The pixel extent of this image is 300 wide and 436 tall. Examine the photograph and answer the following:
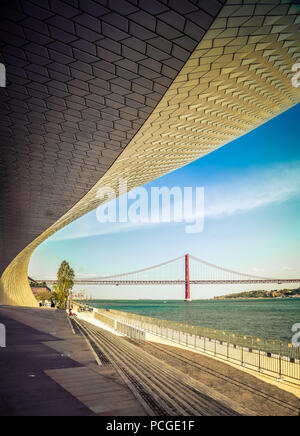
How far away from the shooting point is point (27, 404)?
515cm

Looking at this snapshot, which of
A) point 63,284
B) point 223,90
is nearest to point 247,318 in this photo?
point 63,284

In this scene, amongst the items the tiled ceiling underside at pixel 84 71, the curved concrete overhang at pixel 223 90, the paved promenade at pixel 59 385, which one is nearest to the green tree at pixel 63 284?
the curved concrete overhang at pixel 223 90

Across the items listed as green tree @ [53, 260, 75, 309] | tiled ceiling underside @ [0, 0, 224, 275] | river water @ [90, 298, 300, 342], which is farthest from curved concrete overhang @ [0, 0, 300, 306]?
river water @ [90, 298, 300, 342]

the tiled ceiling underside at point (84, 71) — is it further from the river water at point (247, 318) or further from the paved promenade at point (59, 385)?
the river water at point (247, 318)

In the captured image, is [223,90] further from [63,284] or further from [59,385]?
[63,284]

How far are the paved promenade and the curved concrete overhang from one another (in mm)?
7186

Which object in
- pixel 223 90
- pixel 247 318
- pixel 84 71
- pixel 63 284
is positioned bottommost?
pixel 247 318

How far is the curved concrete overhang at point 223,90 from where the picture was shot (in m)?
7.21

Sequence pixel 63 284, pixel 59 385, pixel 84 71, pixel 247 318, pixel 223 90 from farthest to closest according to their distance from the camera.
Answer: pixel 247 318, pixel 63 284, pixel 223 90, pixel 84 71, pixel 59 385

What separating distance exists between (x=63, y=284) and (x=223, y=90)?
29443 millimetres

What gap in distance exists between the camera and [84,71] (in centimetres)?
834

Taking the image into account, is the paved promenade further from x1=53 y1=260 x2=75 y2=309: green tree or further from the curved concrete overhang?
x1=53 y1=260 x2=75 y2=309: green tree

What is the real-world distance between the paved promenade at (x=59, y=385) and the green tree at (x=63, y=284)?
25.7 m
